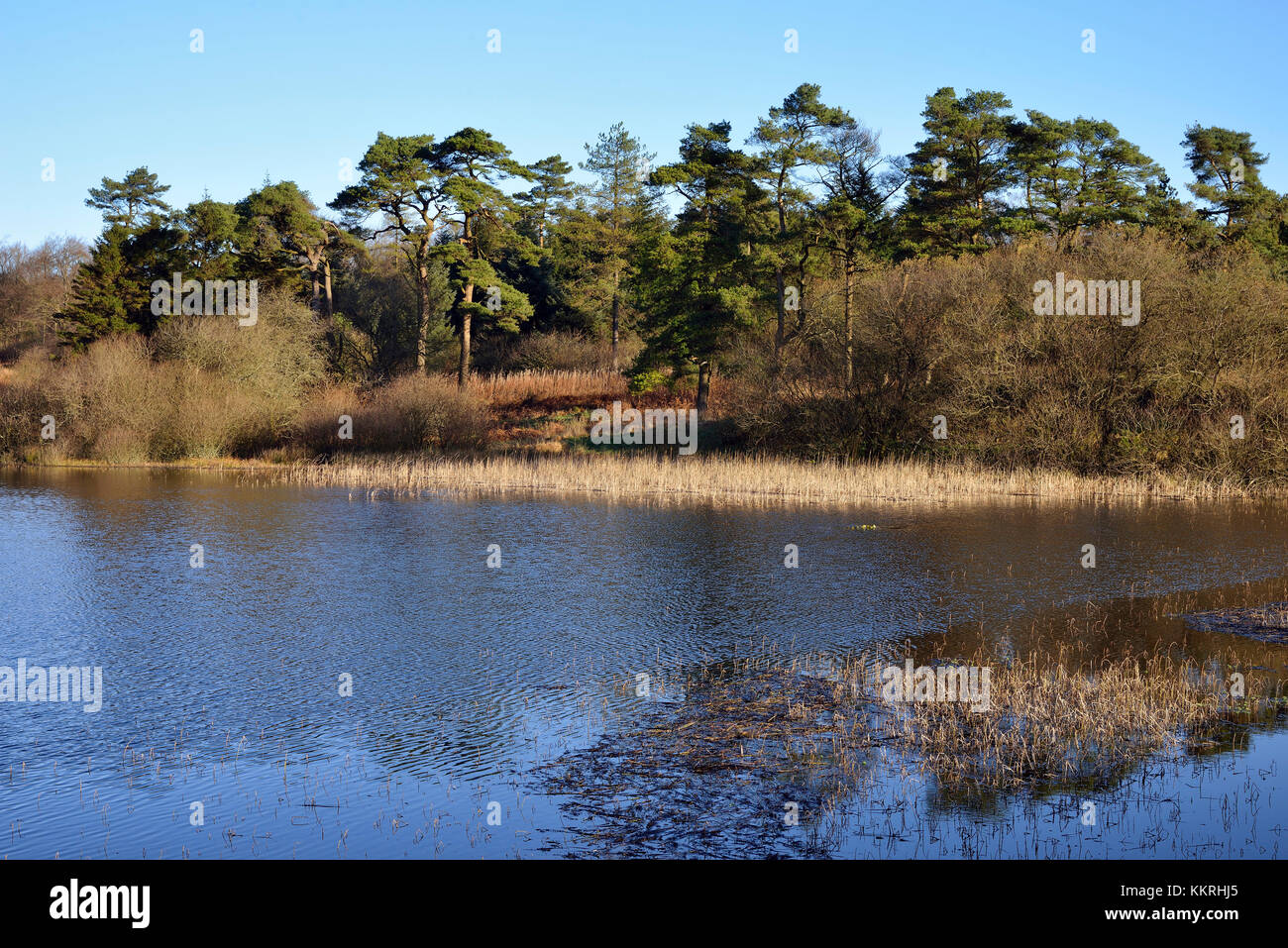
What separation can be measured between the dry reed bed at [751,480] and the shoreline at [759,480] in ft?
0.10

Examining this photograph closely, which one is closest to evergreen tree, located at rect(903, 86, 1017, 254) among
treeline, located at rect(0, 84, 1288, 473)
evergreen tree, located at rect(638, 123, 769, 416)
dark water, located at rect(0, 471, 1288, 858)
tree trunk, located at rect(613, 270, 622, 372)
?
treeline, located at rect(0, 84, 1288, 473)

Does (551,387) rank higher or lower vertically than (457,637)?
higher

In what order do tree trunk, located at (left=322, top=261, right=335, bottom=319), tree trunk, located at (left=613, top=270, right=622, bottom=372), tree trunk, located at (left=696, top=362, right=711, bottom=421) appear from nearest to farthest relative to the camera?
tree trunk, located at (left=696, top=362, right=711, bottom=421) < tree trunk, located at (left=322, top=261, right=335, bottom=319) < tree trunk, located at (left=613, top=270, right=622, bottom=372)

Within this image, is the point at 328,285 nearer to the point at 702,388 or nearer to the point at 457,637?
the point at 702,388

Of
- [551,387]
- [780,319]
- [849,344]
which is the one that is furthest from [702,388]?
[551,387]

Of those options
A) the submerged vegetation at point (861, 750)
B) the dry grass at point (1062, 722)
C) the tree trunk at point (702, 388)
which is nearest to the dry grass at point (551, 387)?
the tree trunk at point (702, 388)

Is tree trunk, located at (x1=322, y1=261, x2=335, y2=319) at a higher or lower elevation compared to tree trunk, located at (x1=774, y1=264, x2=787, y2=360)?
higher

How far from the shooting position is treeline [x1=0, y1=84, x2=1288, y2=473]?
29953 mm

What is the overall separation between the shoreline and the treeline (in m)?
1.55

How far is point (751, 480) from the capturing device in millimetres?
29703

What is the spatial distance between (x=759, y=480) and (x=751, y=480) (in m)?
0.26

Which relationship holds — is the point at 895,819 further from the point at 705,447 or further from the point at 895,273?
the point at 705,447

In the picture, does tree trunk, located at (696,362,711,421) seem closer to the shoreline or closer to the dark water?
the shoreline

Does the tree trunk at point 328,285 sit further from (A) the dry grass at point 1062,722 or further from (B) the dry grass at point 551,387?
(A) the dry grass at point 1062,722
